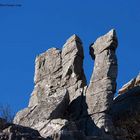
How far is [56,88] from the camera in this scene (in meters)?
35.5

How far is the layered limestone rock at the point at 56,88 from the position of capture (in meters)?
31.4

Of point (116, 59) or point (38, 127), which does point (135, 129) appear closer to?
point (116, 59)

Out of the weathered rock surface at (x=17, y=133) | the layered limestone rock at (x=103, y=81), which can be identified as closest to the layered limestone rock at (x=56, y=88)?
the layered limestone rock at (x=103, y=81)

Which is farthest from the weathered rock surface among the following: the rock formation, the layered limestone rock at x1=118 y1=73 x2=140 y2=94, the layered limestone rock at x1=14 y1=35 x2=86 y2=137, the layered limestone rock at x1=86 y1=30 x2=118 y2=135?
the layered limestone rock at x1=118 y1=73 x2=140 y2=94

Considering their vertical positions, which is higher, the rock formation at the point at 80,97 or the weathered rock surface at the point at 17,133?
the rock formation at the point at 80,97

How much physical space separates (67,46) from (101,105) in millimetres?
5255

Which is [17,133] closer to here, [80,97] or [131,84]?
[80,97]

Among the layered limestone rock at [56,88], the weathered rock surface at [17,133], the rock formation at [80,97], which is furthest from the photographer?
the layered limestone rock at [56,88]

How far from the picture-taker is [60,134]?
74.6 feet

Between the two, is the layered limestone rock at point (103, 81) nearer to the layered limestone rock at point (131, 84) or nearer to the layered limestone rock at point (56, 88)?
the layered limestone rock at point (56, 88)

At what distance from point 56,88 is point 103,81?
4.14m

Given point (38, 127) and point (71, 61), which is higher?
point (71, 61)

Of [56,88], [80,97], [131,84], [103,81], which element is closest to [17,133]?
[103,81]

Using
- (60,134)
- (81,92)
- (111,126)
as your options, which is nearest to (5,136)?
(60,134)
